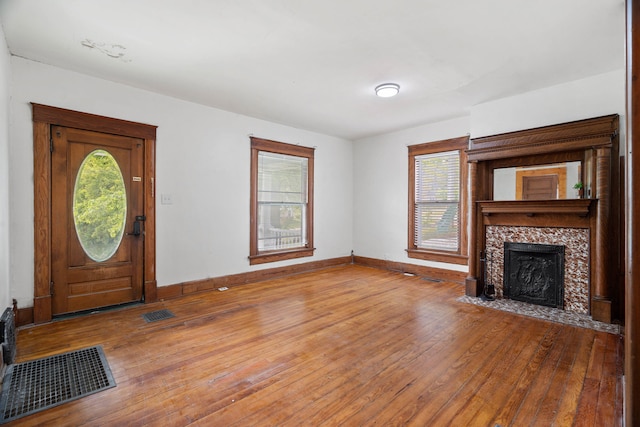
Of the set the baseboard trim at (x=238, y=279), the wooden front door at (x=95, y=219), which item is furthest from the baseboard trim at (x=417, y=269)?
the wooden front door at (x=95, y=219)

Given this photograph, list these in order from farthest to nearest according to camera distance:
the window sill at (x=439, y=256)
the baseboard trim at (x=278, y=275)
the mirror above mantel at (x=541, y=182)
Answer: the window sill at (x=439, y=256) → the baseboard trim at (x=278, y=275) → the mirror above mantel at (x=541, y=182)

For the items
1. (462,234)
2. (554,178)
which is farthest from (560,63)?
(462,234)

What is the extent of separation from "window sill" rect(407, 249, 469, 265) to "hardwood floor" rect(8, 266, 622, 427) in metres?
1.37

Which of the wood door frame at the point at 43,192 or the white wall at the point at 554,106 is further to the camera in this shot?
the white wall at the point at 554,106

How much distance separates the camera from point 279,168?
18.3 feet


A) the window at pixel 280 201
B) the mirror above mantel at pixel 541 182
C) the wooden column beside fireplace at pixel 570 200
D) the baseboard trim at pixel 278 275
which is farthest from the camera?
the window at pixel 280 201

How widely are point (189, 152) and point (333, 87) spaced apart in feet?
7.35

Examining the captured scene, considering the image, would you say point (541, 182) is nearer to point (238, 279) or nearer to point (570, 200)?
point (570, 200)

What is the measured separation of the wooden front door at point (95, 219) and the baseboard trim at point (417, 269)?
14.0 feet

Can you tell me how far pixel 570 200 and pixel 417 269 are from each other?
8.69ft

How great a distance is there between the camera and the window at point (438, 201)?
5.10 m

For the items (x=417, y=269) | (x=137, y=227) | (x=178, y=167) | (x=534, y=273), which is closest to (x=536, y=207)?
(x=534, y=273)

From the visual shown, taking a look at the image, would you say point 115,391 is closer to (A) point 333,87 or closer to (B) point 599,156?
(A) point 333,87

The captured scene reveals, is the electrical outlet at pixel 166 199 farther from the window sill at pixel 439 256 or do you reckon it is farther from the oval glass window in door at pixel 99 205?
the window sill at pixel 439 256
